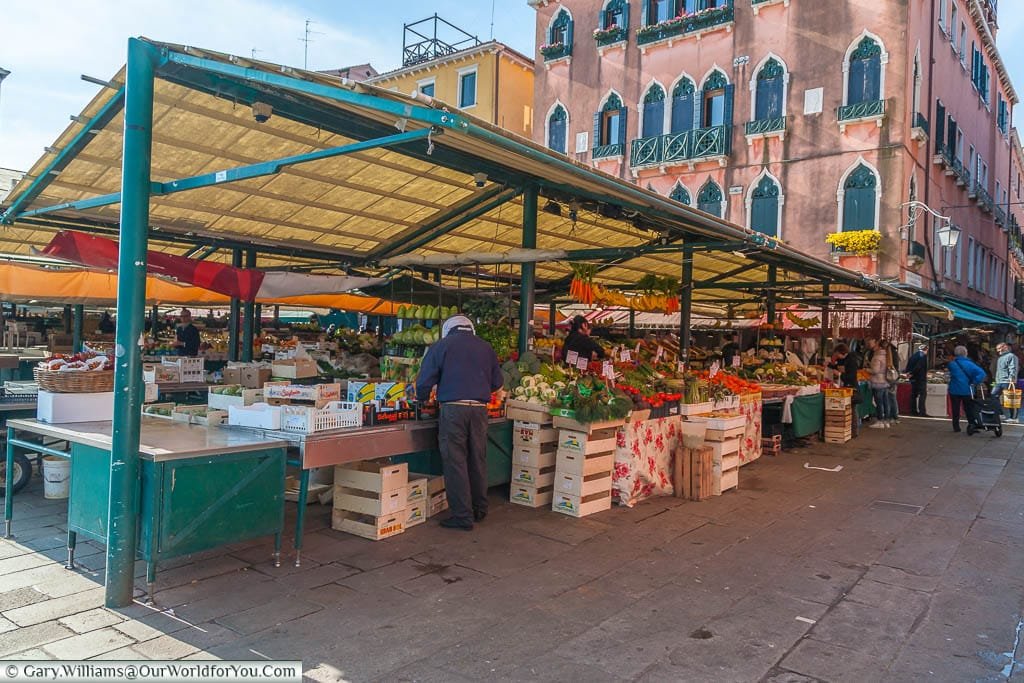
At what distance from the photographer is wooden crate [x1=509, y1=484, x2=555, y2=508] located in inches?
278

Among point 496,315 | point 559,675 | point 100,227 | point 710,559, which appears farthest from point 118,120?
point 710,559

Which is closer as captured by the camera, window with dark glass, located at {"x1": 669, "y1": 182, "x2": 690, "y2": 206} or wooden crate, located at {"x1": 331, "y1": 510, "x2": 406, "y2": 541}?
wooden crate, located at {"x1": 331, "y1": 510, "x2": 406, "y2": 541}

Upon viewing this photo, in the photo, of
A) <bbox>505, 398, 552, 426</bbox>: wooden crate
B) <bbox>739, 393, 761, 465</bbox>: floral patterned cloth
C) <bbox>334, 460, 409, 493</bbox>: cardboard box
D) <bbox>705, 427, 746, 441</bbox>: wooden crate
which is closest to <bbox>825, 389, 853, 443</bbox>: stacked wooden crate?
<bbox>739, 393, 761, 465</bbox>: floral patterned cloth

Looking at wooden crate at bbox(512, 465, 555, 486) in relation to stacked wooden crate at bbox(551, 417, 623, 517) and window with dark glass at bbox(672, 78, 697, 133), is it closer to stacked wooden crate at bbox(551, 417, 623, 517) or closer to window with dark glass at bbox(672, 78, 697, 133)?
stacked wooden crate at bbox(551, 417, 623, 517)

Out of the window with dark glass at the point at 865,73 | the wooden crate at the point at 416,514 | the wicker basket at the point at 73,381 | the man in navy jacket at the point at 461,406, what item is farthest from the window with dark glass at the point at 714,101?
the wicker basket at the point at 73,381

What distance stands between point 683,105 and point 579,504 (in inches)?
693

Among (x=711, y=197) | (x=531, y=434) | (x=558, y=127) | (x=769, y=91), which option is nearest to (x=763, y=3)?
(x=769, y=91)

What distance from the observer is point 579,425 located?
6.75 metres

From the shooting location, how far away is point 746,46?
2016 cm

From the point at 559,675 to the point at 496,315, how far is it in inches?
215

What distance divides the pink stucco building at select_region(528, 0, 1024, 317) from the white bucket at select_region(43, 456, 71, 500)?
58.4 ft

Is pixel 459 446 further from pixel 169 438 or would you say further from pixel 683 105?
pixel 683 105

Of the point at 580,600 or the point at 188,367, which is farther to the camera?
the point at 188,367

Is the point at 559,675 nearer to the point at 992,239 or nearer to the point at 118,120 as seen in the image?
the point at 118,120
